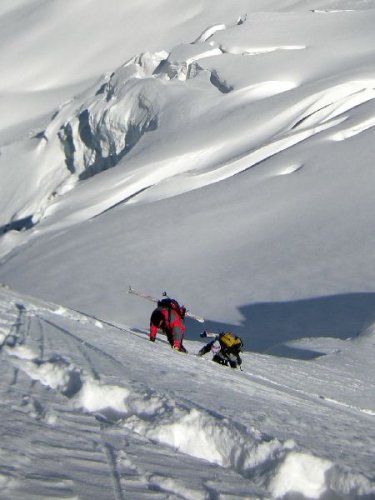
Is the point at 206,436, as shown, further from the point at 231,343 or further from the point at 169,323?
the point at 169,323

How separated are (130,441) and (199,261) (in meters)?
16.5

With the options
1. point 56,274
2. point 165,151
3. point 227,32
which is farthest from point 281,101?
point 56,274

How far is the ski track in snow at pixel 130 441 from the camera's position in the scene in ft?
9.58

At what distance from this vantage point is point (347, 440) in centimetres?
399

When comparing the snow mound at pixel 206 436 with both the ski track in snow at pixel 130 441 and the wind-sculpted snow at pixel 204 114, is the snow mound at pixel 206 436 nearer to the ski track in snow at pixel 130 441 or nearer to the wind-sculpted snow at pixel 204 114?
the ski track in snow at pixel 130 441

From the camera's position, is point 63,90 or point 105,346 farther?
point 63,90

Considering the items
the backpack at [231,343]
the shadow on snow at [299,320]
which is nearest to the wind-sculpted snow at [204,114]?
the shadow on snow at [299,320]

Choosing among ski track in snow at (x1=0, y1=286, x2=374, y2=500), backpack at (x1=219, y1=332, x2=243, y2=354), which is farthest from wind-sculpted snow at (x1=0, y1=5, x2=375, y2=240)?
ski track in snow at (x1=0, y1=286, x2=374, y2=500)

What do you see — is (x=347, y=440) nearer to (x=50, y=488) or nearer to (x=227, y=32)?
(x=50, y=488)

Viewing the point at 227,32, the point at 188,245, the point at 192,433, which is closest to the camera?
the point at 192,433

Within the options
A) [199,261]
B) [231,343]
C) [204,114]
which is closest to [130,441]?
[231,343]

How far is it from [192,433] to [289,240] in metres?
16.5

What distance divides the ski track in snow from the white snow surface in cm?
1

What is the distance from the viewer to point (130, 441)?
344 centimetres
